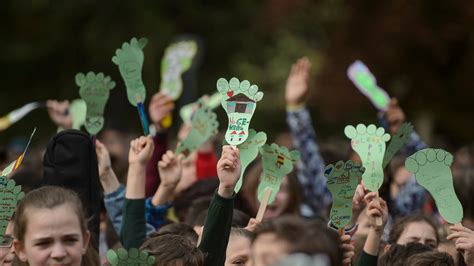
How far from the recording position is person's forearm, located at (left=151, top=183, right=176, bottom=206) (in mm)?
6934

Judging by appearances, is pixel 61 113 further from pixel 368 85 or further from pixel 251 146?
pixel 251 146

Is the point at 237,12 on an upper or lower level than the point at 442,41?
upper

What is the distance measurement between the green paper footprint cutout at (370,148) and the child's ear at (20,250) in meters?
1.63

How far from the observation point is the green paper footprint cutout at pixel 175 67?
8.63 metres

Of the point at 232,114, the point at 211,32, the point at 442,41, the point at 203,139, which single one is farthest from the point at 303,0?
the point at 232,114

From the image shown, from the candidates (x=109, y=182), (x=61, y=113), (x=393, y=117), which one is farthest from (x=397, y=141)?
(x=61, y=113)

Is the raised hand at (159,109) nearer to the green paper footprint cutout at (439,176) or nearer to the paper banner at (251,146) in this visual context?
the paper banner at (251,146)

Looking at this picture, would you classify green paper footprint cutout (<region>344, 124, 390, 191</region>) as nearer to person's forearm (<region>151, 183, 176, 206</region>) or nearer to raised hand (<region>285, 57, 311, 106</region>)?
person's forearm (<region>151, 183, 176, 206</region>)

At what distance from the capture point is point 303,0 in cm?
1922

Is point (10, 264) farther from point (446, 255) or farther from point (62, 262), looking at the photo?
point (446, 255)

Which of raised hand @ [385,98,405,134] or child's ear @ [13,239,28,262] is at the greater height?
raised hand @ [385,98,405,134]

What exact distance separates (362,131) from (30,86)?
17.6 m

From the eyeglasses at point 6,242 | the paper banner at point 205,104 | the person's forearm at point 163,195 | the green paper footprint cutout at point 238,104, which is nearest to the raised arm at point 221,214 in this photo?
the green paper footprint cutout at point 238,104

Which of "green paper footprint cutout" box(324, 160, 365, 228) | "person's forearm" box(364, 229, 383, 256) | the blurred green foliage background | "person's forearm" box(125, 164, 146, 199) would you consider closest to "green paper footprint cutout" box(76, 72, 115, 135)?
"person's forearm" box(125, 164, 146, 199)
